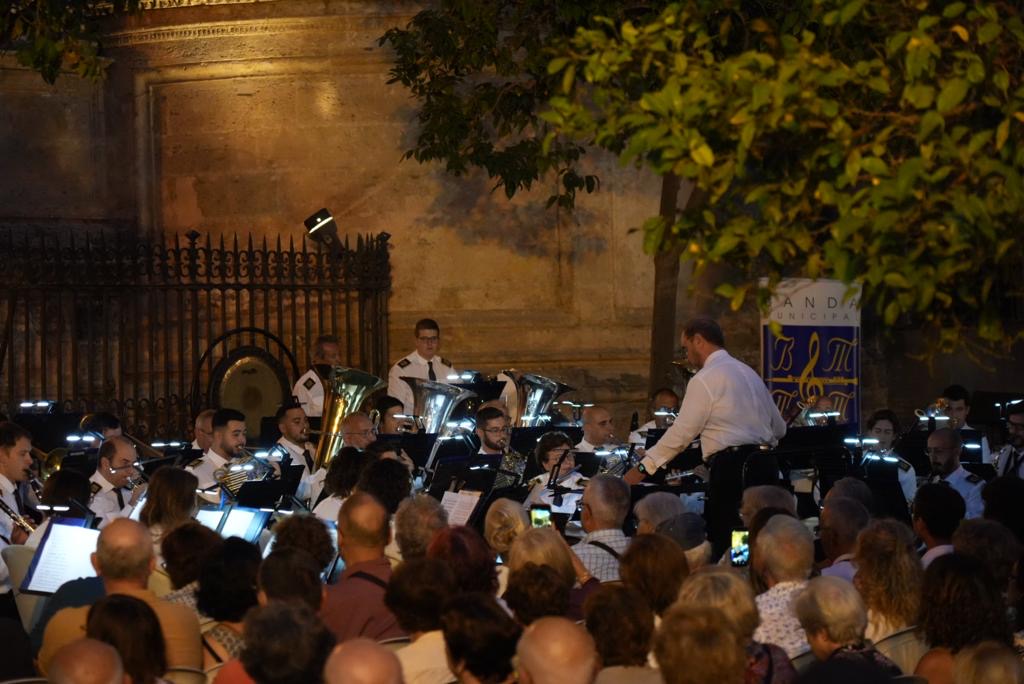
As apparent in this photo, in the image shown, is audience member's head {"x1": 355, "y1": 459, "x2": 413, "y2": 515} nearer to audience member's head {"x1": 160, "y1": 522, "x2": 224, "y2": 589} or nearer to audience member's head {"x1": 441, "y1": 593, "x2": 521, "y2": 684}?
audience member's head {"x1": 160, "y1": 522, "x2": 224, "y2": 589}

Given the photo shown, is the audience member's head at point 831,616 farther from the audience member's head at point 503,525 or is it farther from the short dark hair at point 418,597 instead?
the audience member's head at point 503,525

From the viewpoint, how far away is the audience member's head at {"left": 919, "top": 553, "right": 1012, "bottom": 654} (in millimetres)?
6535

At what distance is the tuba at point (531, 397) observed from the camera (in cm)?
1574

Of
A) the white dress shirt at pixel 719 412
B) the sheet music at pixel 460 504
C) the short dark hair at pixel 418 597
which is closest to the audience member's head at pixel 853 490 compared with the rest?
the white dress shirt at pixel 719 412

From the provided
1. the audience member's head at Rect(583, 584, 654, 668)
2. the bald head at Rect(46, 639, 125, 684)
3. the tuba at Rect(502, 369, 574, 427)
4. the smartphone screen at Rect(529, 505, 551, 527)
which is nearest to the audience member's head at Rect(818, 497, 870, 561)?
the smartphone screen at Rect(529, 505, 551, 527)

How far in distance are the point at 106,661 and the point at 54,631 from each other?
142 cm

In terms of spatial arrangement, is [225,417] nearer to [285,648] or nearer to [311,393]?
[311,393]

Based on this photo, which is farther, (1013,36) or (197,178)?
(197,178)

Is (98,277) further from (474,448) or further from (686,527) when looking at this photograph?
(686,527)

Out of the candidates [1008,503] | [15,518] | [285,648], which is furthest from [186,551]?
[1008,503]

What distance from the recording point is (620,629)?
5.95 m

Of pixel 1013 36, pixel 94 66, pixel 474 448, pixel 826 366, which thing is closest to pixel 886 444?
pixel 826 366

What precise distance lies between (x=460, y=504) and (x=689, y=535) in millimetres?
1633

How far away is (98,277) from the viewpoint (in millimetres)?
17672
